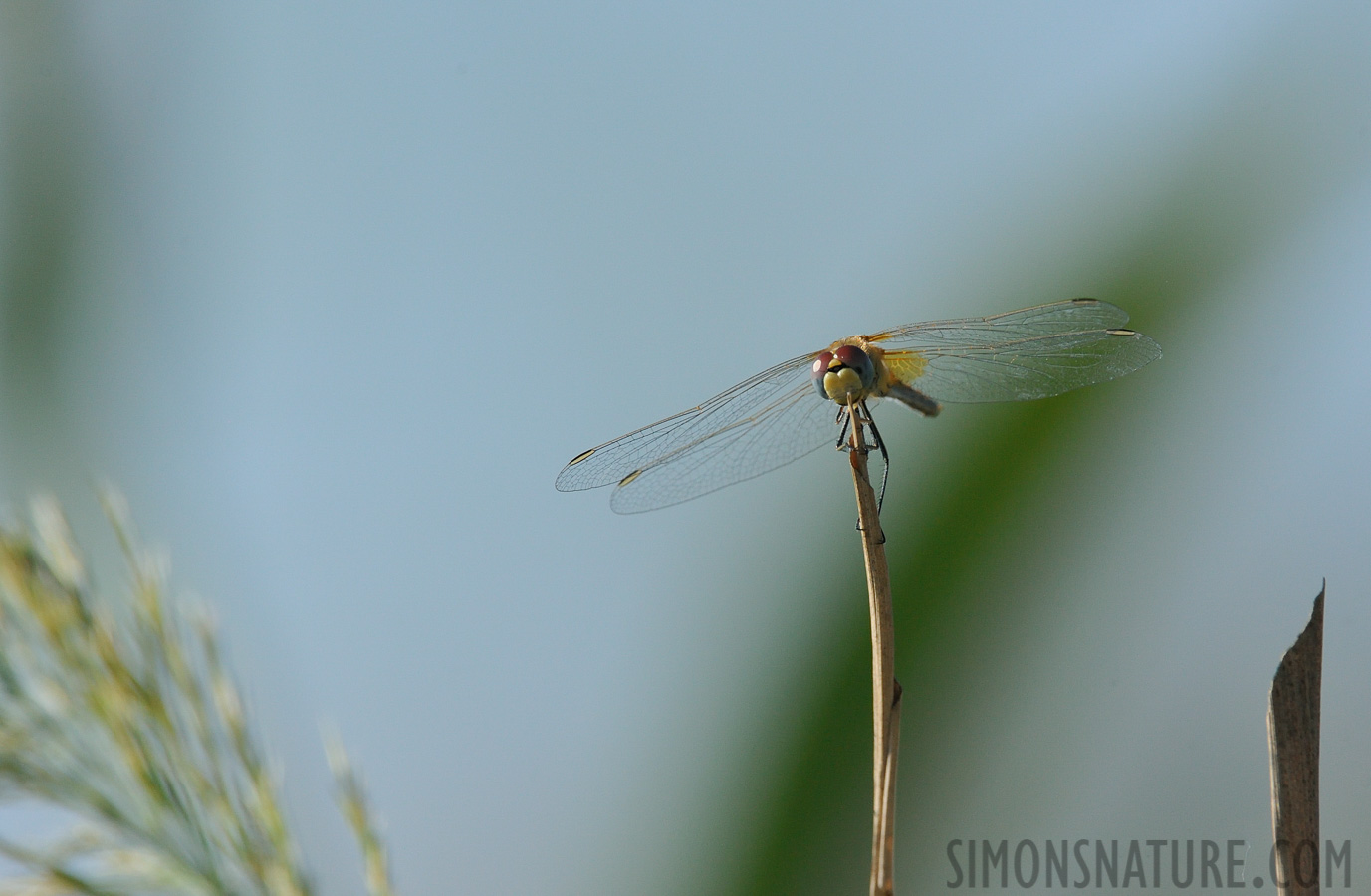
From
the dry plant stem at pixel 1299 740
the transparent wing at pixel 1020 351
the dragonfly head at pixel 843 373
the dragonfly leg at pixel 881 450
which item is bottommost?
the dry plant stem at pixel 1299 740

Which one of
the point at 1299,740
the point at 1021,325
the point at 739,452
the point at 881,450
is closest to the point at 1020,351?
the point at 1021,325

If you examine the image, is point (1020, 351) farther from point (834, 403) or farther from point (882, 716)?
point (882, 716)

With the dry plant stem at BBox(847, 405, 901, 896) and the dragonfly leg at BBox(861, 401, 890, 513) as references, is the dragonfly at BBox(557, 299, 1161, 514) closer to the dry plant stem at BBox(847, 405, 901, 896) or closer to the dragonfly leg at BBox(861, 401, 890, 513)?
the dragonfly leg at BBox(861, 401, 890, 513)

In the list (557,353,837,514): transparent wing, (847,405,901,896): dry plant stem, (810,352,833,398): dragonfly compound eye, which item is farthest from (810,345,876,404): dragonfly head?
(847,405,901,896): dry plant stem

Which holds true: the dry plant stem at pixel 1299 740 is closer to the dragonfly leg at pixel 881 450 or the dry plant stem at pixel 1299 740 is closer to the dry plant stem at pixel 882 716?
the dry plant stem at pixel 882 716

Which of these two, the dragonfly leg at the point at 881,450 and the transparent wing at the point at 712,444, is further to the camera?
the transparent wing at the point at 712,444

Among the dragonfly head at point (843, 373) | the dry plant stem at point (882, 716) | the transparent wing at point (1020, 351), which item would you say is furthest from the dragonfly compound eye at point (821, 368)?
the dry plant stem at point (882, 716)

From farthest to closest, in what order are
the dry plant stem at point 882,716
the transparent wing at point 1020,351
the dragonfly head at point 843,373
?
the transparent wing at point 1020,351
the dragonfly head at point 843,373
the dry plant stem at point 882,716

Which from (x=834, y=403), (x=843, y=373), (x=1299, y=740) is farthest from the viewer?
(x=834, y=403)
